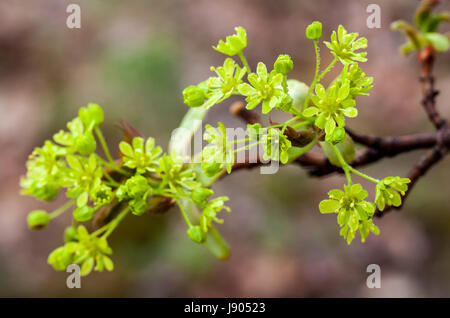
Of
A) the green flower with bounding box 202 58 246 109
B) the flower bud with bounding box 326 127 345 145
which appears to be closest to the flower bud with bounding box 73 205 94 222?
the green flower with bounding box 202 58 246 109

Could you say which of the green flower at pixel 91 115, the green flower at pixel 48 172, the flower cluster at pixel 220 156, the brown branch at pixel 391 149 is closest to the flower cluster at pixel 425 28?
the brown branch at pixel 391 149

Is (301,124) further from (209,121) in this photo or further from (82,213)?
(209,121)

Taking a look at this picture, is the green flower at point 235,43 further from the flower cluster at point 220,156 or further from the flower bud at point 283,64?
the flower bud at point 283,64

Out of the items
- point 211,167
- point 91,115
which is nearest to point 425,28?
point 211,167

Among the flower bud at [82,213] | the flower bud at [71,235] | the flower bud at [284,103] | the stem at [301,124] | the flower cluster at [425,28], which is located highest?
the flower cluster at [425,28]

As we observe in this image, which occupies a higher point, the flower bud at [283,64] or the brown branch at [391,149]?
the flower bud at [283,64]

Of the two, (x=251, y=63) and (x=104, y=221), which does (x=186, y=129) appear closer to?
(x=104, y=221)

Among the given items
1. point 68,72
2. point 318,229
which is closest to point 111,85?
point 68,72

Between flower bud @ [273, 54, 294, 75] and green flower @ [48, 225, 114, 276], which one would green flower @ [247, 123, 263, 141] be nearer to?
flower bud @ [273, 54, 294, 75]
